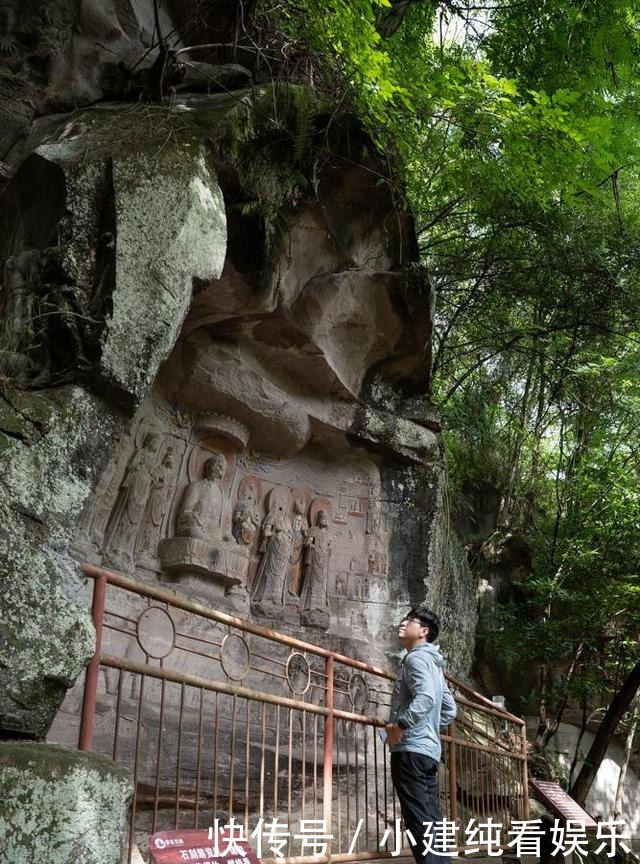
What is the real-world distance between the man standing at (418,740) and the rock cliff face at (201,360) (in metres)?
1.71

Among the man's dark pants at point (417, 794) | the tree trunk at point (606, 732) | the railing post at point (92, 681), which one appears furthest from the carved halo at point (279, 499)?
the railing post at point (92, 681)

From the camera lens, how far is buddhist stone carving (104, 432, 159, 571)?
7315mm

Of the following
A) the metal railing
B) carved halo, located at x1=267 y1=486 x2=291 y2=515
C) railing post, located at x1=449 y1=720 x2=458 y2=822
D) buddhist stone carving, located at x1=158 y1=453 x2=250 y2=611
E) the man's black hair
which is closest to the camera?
the metal railing

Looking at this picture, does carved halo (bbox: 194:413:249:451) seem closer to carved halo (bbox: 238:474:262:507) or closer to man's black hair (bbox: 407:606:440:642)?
carved halo (bbox: 238:474:262:507)

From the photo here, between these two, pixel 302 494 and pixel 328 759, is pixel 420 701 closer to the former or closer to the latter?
pixel 328 759

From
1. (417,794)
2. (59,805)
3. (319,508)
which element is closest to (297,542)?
(319,508)

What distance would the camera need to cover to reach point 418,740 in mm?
3941

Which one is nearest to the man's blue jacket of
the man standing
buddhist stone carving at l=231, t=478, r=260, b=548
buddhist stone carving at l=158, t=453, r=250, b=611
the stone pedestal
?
the man standing

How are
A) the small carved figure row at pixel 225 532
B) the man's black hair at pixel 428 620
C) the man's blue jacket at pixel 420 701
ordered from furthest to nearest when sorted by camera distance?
1. the small carved figure row at pixel 225 532
2. the man's black hair at pixel 428 620
3. the man's blue jacket at pixel 420 701

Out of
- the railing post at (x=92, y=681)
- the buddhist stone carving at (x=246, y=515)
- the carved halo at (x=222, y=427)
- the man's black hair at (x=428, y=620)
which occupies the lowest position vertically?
the railing post at (x=92, y=681)

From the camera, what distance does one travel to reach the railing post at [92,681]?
3.10 m

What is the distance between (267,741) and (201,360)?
370 centimetres

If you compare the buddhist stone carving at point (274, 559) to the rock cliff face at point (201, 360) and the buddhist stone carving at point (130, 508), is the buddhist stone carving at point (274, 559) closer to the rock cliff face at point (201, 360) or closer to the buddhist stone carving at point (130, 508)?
the rock cliff face at point (201, 360)

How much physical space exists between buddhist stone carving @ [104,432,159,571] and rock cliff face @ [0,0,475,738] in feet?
0.07
